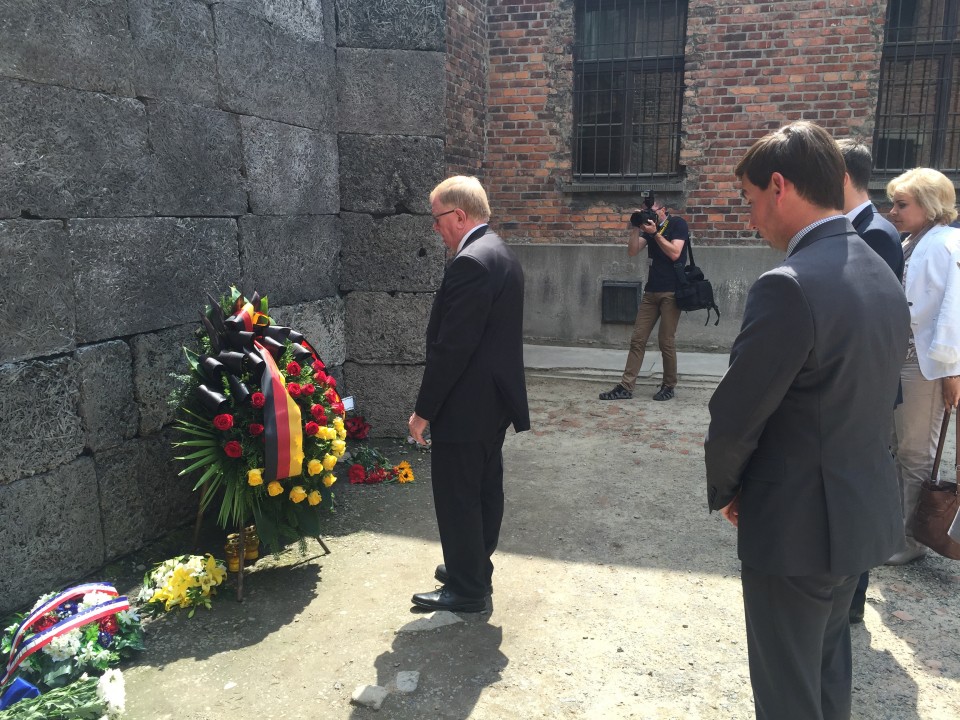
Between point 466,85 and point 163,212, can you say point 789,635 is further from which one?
point 466,85

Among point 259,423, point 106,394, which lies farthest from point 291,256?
point 259,423

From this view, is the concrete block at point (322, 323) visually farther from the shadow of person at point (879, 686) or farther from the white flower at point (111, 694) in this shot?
the shadow of person at point (879, 686)

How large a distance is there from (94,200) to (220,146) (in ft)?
3.28

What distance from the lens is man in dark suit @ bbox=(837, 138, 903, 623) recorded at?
10.8 feet

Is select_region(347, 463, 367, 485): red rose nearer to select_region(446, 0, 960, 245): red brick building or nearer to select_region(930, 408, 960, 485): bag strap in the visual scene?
select_region(930, 408, 960, 485): bag strap

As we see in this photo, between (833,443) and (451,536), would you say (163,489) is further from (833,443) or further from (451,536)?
(833,443)

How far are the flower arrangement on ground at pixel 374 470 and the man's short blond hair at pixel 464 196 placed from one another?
241cm

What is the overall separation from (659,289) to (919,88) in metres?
4.35

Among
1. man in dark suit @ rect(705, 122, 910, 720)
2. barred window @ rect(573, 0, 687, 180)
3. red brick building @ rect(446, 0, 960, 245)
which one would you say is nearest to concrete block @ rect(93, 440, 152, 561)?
man in dark suit @ rect(705, 122, 910, 720)

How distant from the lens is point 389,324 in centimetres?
596

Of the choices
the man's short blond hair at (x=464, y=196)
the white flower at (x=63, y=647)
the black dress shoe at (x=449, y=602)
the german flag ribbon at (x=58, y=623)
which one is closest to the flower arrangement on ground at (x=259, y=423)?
the german flag ribbon at (x=58, y=623)

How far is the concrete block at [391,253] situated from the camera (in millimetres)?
5816

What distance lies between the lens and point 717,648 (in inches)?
129

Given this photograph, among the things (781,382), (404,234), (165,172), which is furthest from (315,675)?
(404,234)
